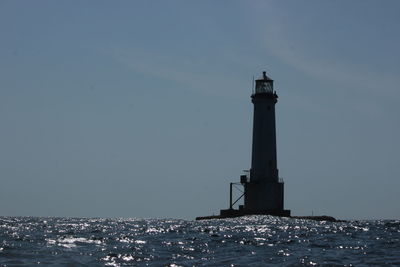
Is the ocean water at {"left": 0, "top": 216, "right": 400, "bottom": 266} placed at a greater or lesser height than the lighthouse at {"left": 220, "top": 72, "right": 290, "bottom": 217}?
lesser

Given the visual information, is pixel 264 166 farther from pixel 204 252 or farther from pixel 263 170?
pixel 204 252

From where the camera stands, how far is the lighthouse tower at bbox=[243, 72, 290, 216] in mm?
63719

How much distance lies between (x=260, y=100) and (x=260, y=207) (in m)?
9.41

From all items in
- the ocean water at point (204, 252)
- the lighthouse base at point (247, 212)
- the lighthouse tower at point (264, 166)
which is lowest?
the ocean water at point (204, 252)

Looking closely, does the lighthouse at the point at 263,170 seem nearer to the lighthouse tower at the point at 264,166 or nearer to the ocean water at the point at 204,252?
the lighthouse tower at the point at 264,166

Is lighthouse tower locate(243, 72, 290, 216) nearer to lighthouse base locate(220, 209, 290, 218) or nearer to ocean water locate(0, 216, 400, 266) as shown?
lighthouse base locate(220, 209, 290, 218)

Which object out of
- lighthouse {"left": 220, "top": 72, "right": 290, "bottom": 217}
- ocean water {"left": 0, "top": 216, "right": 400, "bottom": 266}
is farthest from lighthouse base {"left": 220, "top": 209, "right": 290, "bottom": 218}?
ocean water {"left": 0, "top": 216, "right": 400, "bottom": 266}

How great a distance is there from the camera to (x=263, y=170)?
210 ft

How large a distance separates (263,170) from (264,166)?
14.3 inches

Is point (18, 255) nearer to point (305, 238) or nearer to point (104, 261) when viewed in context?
point (104, 261)

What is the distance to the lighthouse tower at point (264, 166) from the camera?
209ft

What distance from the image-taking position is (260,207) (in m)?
64.8

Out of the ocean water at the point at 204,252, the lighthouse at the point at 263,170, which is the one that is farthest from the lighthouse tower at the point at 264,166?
the ocean water at the point at 204,252

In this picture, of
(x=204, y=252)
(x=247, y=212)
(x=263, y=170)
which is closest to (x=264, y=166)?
(x=263, y=170)
